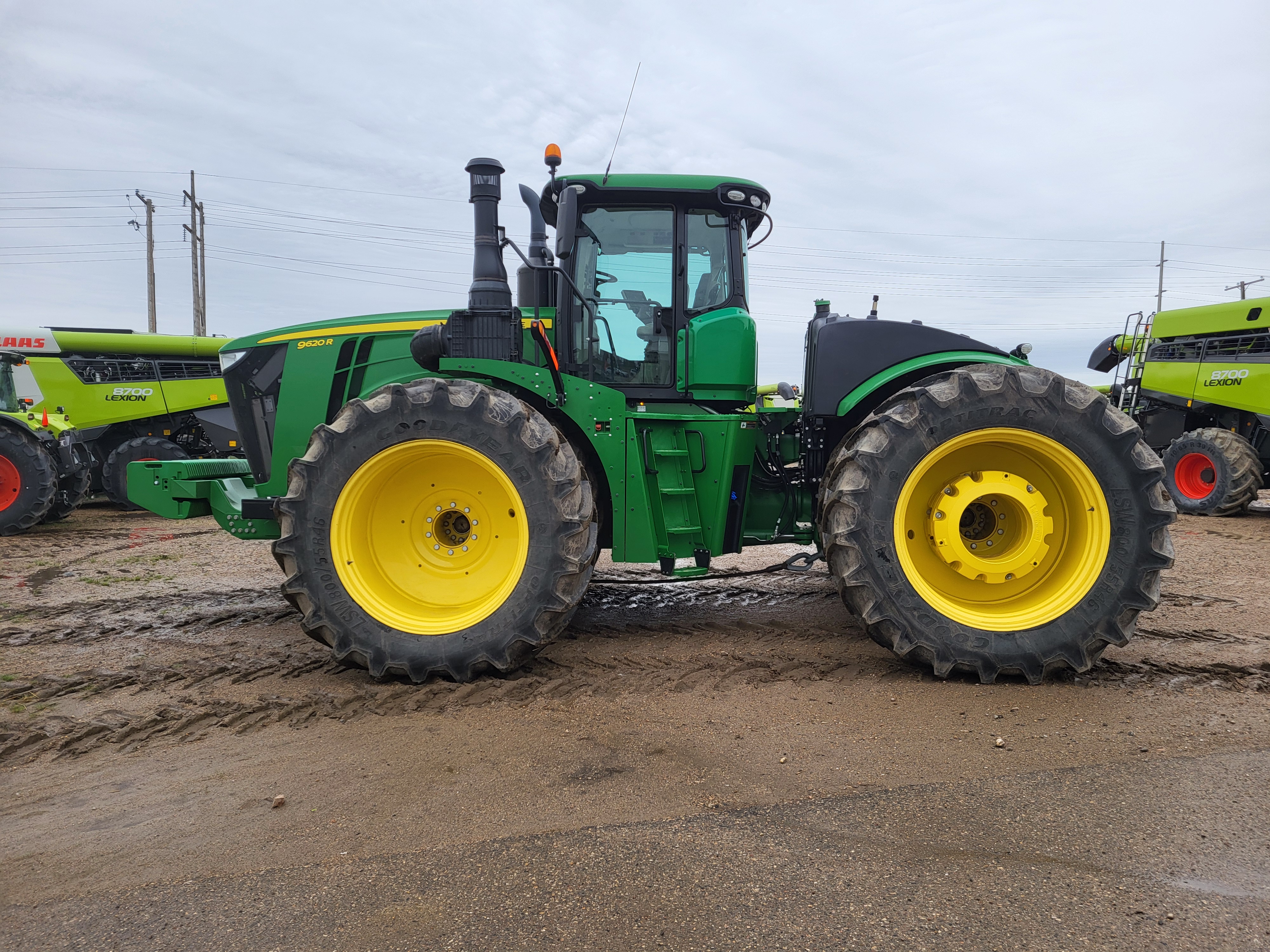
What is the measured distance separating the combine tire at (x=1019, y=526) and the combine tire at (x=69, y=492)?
422 inches

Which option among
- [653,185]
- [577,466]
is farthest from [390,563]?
[653,185]

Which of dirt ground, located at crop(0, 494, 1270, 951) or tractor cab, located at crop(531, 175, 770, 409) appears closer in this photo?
dirt ground, located at crop(0, 494, 1270, 951)

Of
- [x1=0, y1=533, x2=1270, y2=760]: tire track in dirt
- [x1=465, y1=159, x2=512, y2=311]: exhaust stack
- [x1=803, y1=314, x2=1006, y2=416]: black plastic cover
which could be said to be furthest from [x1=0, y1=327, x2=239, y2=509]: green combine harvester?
[x1=803, y1=314, x2=1006, y2=416]: black plastic cover

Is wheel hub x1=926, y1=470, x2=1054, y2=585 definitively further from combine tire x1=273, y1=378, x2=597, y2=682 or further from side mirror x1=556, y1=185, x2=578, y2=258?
side mirror x1=556, y1=185, x2=578, y2=258

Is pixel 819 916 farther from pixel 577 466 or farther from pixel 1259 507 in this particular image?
pixel 1259 507

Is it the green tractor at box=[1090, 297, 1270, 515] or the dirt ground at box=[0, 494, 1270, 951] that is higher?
the green tractor at box=[1090, 297, 1270, 515]

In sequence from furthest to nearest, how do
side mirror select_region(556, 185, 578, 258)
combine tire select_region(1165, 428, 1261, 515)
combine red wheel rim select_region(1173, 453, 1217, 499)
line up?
combine red wheel rim select_region(1173, 453, 1217, 499) → combine tire select_region(1165, 428, 1261, 515) → side mirror select_region(556, 185, 578, 258)

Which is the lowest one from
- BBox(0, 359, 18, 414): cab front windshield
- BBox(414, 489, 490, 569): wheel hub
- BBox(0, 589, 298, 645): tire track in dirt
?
BBox(0, 589, 298, 645): tire track in dirt

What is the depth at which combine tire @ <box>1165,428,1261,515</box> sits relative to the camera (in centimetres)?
955

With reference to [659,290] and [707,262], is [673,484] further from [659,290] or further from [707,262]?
[707,262]

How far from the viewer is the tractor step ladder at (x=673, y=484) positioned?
166 inches

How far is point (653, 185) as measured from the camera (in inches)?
175

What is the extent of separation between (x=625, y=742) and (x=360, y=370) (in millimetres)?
2874

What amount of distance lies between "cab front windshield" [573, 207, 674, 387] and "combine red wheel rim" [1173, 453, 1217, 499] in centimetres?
922
